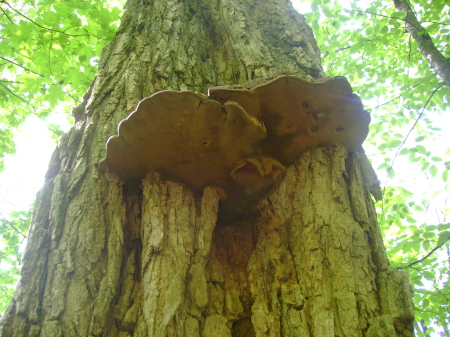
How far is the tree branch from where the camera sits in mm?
4756

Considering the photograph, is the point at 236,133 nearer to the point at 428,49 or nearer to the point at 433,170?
the point at 433,170

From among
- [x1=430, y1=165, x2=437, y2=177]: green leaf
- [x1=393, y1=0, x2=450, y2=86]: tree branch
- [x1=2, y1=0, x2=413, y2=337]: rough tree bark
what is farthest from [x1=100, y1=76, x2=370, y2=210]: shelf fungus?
[x1=430, y1=165, x2=437, y2=177]: green leaf

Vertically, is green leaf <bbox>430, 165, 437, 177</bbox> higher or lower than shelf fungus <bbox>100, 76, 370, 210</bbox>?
higher

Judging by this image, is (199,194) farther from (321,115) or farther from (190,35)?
(190,35)

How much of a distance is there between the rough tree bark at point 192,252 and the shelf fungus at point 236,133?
12cm

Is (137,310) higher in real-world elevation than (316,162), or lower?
lower

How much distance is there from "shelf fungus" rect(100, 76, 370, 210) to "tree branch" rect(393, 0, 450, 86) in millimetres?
3092

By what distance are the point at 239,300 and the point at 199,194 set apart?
89 centimetres

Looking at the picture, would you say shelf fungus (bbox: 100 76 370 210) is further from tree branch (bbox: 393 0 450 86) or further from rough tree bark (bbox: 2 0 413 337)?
tree branch (bbox: 393 0 450 86)

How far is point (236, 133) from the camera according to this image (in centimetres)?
241

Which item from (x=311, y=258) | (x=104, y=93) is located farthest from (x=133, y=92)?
(x=311, y=258)

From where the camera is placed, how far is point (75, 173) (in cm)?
268

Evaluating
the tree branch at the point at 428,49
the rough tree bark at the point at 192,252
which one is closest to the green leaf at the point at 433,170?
the tree branch at the point at 428,49

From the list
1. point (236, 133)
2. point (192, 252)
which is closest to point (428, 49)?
point (236, 133)
